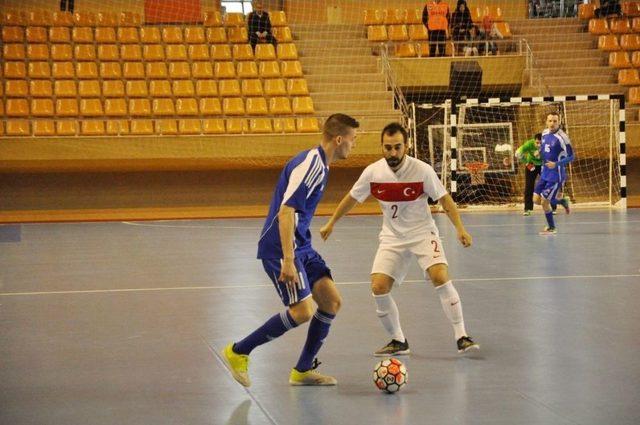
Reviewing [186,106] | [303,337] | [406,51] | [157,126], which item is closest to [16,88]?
[157,126]

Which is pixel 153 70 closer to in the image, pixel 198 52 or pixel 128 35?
pixel 198 52

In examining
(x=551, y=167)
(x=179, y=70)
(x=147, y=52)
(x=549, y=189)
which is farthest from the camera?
(x=147, y=52)

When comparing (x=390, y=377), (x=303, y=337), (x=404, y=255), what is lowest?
(x=303, y=337)

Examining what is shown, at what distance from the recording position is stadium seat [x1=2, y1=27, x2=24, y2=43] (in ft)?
77.8

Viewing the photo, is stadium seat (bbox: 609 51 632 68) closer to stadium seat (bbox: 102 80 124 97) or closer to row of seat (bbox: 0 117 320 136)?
row of seat (bbox: 0 117 320 136)

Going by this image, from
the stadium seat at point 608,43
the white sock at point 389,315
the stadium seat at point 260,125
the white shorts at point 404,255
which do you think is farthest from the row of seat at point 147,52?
the white sock at point 389,315

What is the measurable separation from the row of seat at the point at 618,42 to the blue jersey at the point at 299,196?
22.4 metres

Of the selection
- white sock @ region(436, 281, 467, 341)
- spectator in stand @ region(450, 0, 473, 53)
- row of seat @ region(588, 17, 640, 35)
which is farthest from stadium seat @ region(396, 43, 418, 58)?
white sock @ region(436, 281, 467, 341)

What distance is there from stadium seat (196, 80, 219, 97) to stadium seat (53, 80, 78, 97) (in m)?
3.02

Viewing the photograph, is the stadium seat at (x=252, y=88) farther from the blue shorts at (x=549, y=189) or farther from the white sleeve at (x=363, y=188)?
the white sleeve at (x=363, y=188)

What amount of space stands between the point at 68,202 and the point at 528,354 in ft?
58.9

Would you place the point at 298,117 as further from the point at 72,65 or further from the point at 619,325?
the point at 619,325

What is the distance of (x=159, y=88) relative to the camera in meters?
23.6

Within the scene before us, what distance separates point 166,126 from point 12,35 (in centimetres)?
484
